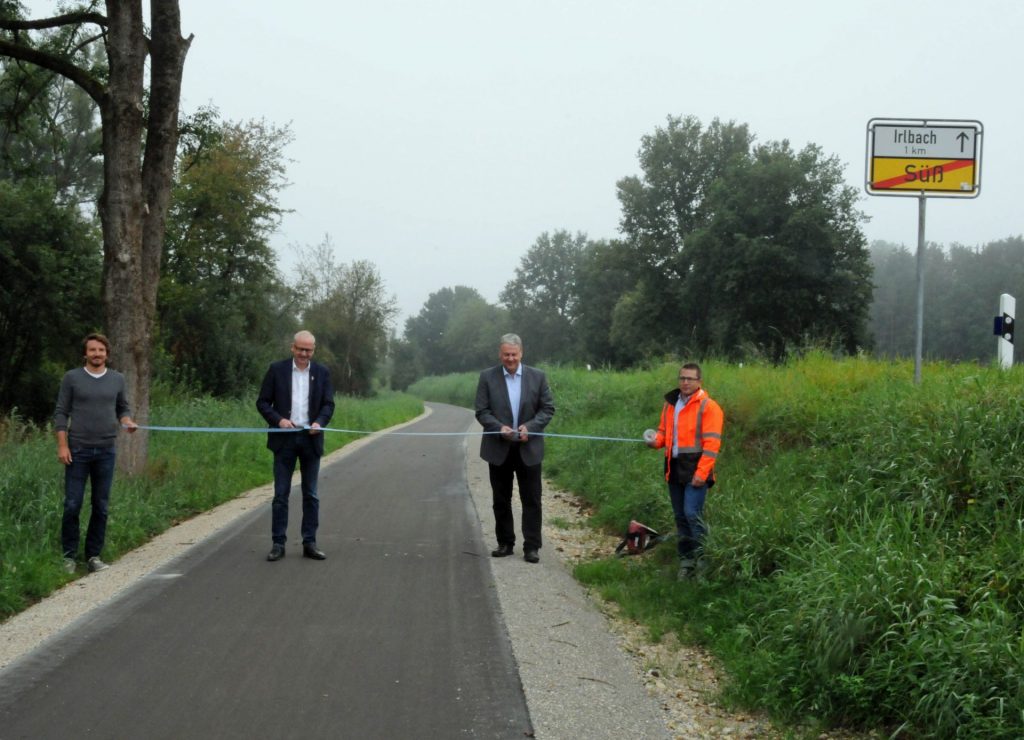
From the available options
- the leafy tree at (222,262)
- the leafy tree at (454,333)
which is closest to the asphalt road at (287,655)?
the leafy tree at (222,262)

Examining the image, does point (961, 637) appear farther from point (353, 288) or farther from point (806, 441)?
point (353, 288)

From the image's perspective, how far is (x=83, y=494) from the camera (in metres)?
8.30

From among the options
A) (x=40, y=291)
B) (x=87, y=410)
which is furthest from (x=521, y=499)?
(x=40, y=291)

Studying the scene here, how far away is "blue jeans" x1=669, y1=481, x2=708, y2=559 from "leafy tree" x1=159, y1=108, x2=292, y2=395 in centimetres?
2466

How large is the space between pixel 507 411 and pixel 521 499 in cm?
87

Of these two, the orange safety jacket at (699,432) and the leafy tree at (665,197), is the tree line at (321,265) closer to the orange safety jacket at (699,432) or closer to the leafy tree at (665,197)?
the leafy tree at (665,197)

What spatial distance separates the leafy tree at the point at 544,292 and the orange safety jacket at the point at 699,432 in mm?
97030

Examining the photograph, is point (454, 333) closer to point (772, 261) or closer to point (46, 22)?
point (772, 261)

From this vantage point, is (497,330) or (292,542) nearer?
Result: (292,542)

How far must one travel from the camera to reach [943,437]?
6770 mm


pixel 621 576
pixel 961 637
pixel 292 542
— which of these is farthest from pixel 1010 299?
pixel 292 542

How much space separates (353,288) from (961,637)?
48836mm

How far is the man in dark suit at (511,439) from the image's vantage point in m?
8.84

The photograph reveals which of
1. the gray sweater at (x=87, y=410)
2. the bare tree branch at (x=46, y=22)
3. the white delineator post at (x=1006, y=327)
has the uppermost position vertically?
the bare tree branch at (x=46, y=22)
